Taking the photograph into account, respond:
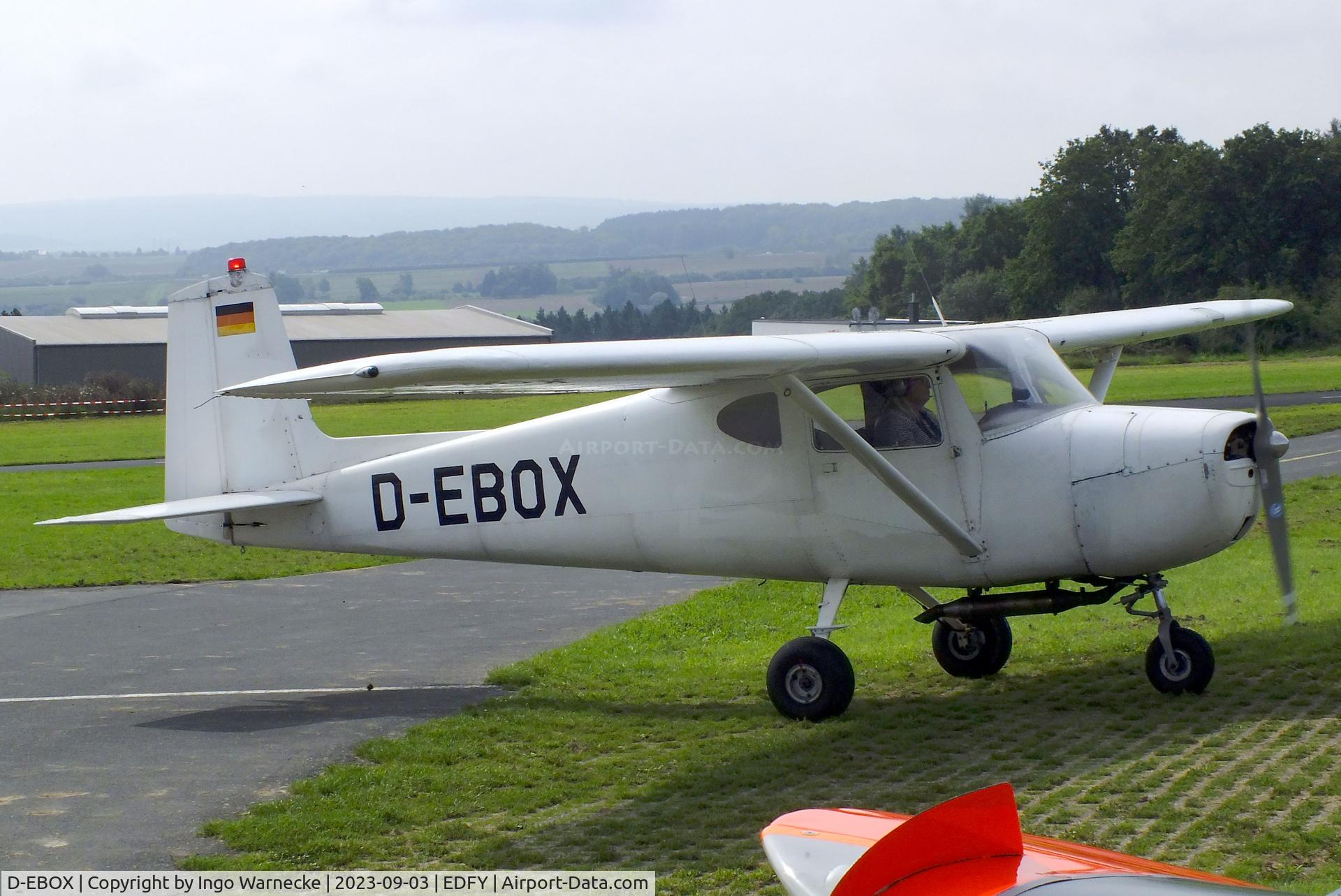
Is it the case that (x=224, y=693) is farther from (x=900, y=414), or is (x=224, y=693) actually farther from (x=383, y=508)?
(x=900, y=414)

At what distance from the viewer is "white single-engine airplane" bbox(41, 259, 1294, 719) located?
26.5 feet

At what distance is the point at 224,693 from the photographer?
403 inches

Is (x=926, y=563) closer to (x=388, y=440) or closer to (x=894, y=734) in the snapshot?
(x=894, y=734)

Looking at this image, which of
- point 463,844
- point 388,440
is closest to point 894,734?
point 463,844

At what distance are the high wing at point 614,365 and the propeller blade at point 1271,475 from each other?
1885 millimetres

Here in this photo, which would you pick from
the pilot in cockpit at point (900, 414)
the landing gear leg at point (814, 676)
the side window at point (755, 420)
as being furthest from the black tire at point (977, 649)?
the side window at point (755, 420)

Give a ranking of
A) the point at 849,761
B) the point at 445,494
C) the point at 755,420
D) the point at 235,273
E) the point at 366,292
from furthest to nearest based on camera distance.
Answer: the point at 366,292 → the point at 235,273 → the point at 445,494 → the point at 755,420 → the point at 849,761

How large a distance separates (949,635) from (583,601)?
5435 millimetres

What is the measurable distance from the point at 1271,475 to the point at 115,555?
16.3m

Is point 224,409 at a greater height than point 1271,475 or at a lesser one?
greater

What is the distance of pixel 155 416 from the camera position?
5500cm

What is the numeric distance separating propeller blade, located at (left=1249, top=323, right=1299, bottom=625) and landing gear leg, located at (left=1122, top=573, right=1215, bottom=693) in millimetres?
622

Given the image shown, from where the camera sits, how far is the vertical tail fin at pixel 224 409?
35.7 feet
